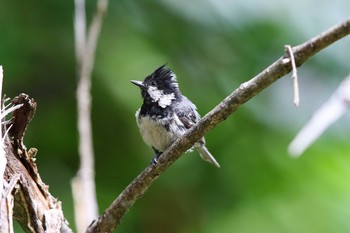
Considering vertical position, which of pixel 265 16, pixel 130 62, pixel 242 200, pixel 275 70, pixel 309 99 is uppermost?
pixel 130 62

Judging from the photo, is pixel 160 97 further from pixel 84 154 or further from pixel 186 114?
pixel 84 154

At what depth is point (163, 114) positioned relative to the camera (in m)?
3.39

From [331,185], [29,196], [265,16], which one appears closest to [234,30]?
[265,16]

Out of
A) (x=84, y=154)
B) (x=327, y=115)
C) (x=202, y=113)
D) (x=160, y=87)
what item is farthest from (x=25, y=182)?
(x=202, y=113)

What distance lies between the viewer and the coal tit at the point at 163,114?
3.31 meters

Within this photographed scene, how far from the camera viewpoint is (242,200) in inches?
154

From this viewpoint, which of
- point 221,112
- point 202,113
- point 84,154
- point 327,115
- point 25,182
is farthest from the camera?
point 202,113

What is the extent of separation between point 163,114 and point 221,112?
153 cm

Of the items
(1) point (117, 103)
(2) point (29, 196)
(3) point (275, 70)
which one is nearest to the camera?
(3) point (275, 70)

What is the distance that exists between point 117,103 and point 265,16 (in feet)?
3.29

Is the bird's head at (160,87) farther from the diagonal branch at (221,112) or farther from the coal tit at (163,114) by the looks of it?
the diagonal branch at (221,112)

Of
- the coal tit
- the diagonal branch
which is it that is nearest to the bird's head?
the coal tit

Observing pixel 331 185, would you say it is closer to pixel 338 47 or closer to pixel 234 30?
pixel 338 47

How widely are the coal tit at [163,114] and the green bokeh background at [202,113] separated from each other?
1.34ft
